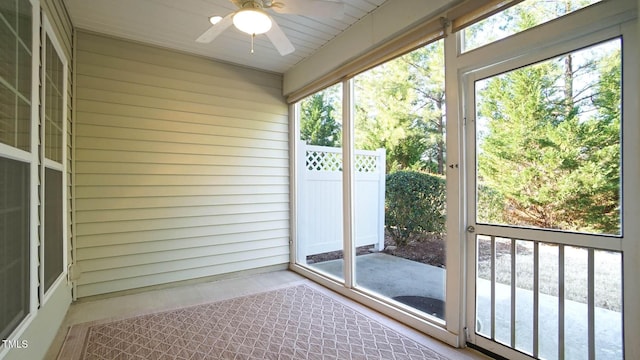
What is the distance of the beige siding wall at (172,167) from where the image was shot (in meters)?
3.17

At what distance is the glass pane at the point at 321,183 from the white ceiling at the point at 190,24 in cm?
67

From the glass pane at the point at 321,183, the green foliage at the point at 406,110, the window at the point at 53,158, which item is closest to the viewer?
the window at the point at 53,158

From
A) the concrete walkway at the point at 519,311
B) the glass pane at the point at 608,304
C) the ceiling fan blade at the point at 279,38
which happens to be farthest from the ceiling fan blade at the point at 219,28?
the glass pane at the point at 608,304

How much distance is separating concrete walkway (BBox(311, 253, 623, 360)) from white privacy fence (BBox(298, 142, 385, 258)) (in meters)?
0.34

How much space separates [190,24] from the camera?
3.01m

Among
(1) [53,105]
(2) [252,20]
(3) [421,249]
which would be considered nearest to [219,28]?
(2) [252,20]

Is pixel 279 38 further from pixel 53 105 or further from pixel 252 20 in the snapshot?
pixel 53 105

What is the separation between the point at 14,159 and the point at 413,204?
271 cm

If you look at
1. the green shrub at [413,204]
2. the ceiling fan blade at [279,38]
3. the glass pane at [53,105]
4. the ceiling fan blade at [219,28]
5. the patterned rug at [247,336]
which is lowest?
the patterned rug at [247,336]

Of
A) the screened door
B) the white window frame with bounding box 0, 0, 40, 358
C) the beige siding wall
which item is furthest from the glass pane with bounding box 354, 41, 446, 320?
the white window frame with bounding box 0, 0, 40, 358

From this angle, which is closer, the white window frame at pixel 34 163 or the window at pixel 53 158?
the white window frame at pixel 34 163

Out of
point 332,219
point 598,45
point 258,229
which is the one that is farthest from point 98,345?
point 598,45

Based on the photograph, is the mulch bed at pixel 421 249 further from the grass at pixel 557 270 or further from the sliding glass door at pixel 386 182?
the grass at pixel 557 270

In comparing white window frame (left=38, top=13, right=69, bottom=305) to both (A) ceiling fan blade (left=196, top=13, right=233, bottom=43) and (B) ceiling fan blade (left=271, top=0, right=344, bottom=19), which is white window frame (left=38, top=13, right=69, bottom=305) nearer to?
(A) ceiling fan blade (left=196, top=13, right=233, bottom=43)
